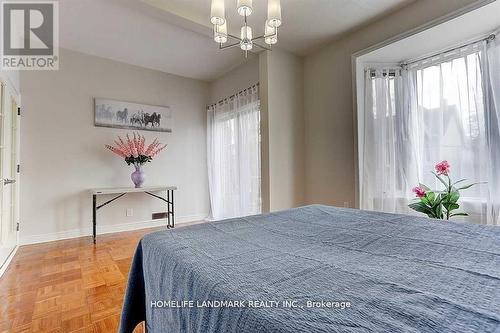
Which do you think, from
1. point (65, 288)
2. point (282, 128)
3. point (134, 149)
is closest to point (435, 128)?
point (282, 128)

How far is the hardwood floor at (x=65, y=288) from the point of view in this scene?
1543 mm

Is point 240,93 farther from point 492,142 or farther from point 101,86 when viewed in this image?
point 492,142

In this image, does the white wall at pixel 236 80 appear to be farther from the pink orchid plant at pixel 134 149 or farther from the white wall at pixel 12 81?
the white wall at pixel 12 81

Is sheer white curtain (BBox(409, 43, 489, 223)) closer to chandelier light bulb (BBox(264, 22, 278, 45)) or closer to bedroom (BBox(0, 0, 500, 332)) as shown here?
bedroom (BBox(0, 0, 500, 332))

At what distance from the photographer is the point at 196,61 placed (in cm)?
387

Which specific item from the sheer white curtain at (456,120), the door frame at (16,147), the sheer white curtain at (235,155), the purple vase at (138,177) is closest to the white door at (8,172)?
the door frame at (16,147)

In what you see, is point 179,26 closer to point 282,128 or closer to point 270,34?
point 270,34

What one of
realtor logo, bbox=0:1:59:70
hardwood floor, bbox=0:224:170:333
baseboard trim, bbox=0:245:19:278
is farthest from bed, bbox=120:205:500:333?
realtor logo, bbox=0:1:59:70

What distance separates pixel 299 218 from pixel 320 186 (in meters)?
1.96

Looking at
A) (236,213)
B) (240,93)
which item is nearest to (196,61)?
(240,93)

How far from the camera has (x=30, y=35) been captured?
9.85ft

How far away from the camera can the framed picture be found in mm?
3699

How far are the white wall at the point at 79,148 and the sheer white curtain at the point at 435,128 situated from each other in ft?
10.3

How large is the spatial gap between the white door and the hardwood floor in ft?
0.77
